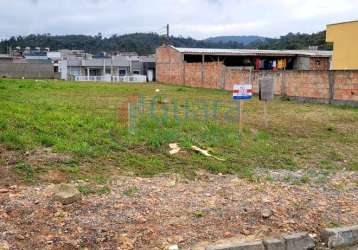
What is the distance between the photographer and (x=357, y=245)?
15.3 ft

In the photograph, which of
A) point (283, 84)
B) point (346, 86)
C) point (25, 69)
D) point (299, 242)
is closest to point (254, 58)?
point (283, 84)

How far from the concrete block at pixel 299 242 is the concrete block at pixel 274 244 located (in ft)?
0.18

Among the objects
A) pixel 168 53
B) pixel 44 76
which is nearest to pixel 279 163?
pixel 168 53

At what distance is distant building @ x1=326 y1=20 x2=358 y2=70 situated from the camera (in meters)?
25.9

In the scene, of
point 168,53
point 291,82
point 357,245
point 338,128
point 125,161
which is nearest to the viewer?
point 357,245

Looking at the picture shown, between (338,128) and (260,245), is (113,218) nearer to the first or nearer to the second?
(260,245)

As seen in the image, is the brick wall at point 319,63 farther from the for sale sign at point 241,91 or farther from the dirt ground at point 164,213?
the dirt ground at point 164,213

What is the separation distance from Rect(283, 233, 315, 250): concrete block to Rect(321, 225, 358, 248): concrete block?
185 mm

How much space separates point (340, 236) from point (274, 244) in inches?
31.5

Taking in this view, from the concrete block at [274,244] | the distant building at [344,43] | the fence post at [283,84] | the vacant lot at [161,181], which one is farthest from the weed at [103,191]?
the distant building at [344,43]

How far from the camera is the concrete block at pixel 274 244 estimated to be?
14.2ft

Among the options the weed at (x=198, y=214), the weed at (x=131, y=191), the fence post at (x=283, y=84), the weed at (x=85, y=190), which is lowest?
the weed at (x=198, y=214)

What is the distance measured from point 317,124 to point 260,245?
30.4 feet

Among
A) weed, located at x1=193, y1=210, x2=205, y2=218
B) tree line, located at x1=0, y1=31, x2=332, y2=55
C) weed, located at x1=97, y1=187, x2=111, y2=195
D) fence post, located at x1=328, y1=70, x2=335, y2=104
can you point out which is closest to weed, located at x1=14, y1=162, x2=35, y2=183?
weed, located at x1=97, y1=187, x2=111, y2=195
